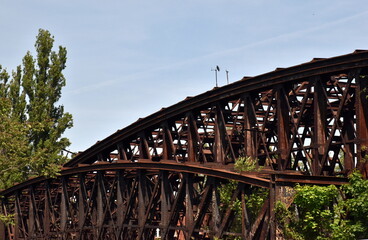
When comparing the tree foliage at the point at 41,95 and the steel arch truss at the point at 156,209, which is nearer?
the steel arch truss at the point at 156,209

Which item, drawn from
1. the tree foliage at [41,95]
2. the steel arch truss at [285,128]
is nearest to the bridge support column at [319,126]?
the steel arch truss at [285,128]

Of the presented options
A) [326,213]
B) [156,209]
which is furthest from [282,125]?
[156,209]

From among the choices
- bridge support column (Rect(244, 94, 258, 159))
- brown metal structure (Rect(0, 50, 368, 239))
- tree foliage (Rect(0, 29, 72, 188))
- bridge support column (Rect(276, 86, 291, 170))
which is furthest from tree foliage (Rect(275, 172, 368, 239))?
tree foliage (Rect(0, 29, 72, 188))

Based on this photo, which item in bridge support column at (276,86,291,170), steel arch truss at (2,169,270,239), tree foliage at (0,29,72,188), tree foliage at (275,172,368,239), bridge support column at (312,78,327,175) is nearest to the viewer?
tree foliage at (275,172,368,239)

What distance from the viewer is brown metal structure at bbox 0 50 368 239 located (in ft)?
83.0

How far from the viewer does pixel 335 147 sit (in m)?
27.4

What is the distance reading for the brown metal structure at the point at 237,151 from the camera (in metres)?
25.3

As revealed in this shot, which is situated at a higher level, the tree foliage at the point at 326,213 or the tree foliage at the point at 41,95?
the tree foliage at the point at 41,95

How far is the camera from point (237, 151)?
3306 centimetres

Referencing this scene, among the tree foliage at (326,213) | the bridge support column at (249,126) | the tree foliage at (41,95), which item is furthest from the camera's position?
the tree foliage at (41,95)

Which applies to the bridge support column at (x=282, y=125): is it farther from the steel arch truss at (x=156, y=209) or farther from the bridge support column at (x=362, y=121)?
the bridge support column at (x=362, y=121)

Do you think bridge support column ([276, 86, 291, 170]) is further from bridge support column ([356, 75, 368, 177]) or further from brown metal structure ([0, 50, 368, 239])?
bridge support column ([356, 75, 368, 177])

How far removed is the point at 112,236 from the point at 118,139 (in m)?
4.79

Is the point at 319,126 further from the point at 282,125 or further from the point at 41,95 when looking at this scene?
the point at 41,95
